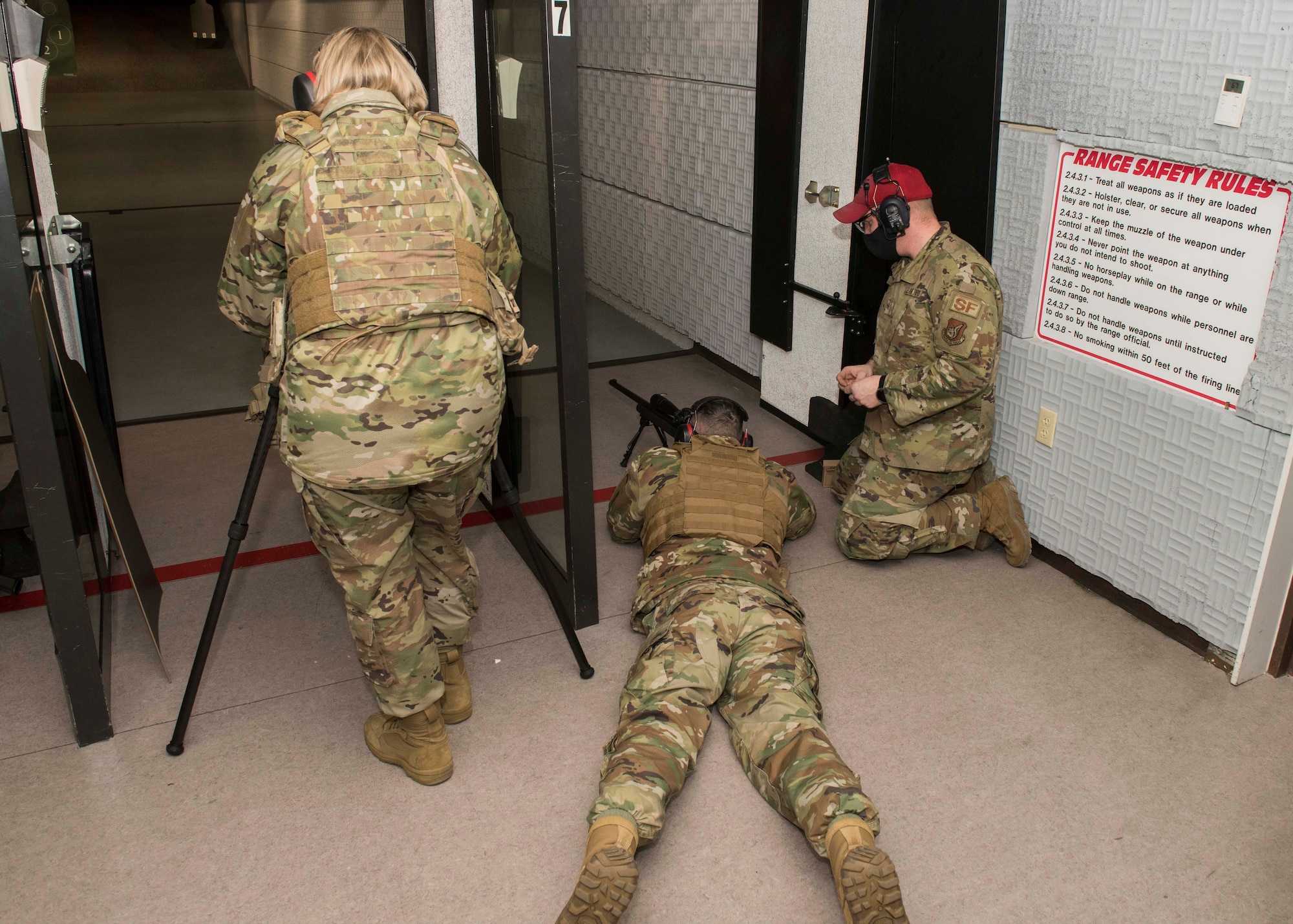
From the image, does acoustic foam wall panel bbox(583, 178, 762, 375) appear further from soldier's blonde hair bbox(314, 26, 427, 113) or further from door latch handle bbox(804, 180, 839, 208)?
soldier's blonde hair bbox(314, 26, 427, 113)

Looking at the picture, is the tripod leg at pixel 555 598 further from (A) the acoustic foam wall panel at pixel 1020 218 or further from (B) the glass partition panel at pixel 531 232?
(A) the acoustic foam wall panel at pixel 1020 218

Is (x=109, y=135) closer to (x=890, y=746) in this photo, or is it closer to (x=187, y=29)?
(x=187, y=29)

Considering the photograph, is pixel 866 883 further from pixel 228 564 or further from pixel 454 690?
pixel 228 564

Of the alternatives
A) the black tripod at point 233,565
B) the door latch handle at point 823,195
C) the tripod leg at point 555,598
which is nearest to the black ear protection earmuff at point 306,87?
the black tripod at point 233,565

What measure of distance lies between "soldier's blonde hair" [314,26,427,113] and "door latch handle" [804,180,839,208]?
2.12 meters

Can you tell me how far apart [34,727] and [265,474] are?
1.54m

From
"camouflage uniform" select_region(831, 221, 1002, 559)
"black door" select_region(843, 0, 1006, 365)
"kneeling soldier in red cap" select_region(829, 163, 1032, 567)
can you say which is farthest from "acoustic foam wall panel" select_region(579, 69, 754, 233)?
"camouflage uniform" select_region(831, 221, 1002, 559)

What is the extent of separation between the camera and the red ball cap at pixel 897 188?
313 cm

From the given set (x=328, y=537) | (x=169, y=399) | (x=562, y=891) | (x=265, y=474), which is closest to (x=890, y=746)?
(x=562, y=891)

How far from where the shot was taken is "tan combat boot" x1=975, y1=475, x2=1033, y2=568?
3.21 meters

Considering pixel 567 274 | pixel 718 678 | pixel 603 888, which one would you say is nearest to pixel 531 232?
pixel 567 274

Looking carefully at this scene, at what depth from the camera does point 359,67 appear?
200 cm

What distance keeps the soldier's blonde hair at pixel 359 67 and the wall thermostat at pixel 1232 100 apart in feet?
6.34

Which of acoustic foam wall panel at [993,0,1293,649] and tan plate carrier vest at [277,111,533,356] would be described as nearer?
tan plate carrier vest at [277,111,533,356]
